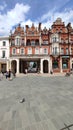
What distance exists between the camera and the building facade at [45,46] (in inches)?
1652

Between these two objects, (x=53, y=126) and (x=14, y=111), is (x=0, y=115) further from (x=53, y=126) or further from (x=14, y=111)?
(x=53, y=126)

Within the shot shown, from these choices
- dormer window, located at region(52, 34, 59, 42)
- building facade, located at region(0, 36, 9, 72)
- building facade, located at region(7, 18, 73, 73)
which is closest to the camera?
building facade, located at region(7, 18, 73, 73)

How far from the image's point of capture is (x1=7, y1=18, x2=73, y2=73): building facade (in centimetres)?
4197

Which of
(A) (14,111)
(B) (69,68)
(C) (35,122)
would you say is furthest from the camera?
(B) (69,68)

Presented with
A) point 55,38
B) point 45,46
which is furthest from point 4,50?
point 55,38

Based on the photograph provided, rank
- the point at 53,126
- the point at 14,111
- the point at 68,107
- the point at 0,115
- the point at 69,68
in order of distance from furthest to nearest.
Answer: the point at 69,68, the point at 68,107, the point at 14,111, the point at 0,115, the point at 53,126

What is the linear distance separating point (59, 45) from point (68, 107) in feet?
121

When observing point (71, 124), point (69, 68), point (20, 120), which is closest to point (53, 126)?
point (71, 124)

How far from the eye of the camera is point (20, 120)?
5.46 metres

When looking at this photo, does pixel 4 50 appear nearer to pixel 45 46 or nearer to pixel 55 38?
pixel 45 46

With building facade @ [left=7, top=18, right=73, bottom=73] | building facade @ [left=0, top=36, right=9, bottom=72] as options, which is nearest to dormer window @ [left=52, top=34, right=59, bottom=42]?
building facade @ [left=7, top=18, right=73, bottom=73]

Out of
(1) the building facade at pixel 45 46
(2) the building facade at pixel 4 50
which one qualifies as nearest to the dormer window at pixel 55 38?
(1) the building facade at pixel 45 46

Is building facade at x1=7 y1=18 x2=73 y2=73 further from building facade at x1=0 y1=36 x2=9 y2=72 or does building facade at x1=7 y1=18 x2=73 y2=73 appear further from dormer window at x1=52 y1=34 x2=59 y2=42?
building facade at x1=0 y1=36 x2=9 y2=72

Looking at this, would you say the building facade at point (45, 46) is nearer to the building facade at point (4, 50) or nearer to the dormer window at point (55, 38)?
the dormer window at point (55, 38)
